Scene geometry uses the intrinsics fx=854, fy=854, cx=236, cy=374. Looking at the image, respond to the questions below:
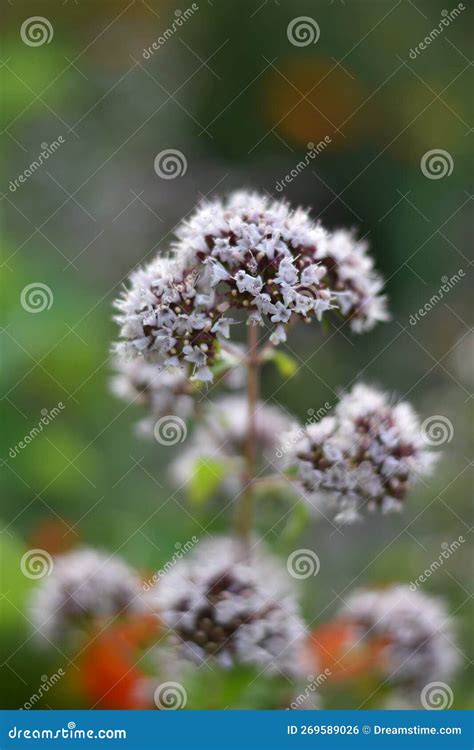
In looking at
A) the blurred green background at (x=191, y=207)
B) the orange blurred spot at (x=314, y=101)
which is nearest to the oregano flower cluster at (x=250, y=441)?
the blurred green background at (x=191, y=207)

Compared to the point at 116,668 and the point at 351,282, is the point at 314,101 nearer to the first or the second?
the point at 351,282

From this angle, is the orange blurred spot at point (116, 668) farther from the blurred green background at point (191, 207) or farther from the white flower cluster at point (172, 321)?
the white flower cluster at point (172, 321)

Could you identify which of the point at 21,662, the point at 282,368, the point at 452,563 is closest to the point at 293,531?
the point at 282,368

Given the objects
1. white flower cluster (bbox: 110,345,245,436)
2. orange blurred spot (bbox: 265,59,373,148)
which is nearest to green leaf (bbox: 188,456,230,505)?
white flower cluster (bbox: 110,345,245,436)

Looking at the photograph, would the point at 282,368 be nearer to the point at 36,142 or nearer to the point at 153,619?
the point at 153,619

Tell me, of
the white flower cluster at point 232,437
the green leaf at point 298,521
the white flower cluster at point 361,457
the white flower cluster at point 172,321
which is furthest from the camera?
the white flower cluster at point 232,437

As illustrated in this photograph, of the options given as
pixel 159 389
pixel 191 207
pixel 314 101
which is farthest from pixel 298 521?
pixel 314 101

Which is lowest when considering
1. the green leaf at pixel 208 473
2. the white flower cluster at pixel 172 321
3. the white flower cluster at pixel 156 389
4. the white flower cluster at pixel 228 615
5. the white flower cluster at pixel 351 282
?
the white flower cluster at pixel 228 615
